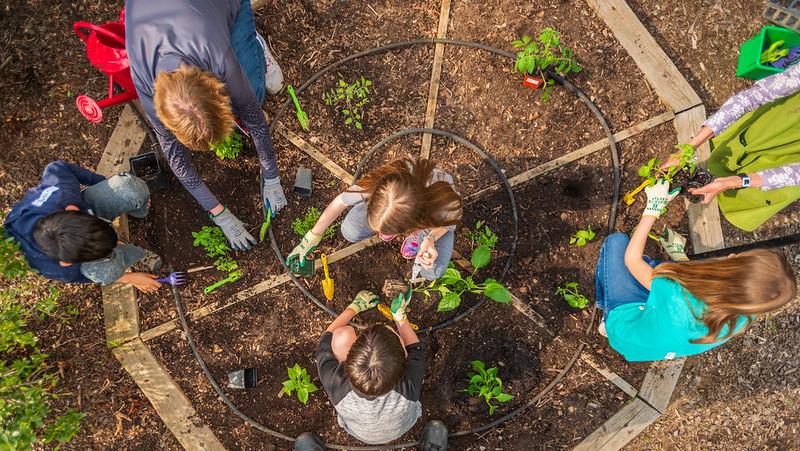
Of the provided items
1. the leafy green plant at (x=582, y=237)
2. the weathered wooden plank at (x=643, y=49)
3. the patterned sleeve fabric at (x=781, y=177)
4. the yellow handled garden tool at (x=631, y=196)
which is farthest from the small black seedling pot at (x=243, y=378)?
the weathered wooden plank at (x=643, y=49)

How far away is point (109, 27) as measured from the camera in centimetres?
291

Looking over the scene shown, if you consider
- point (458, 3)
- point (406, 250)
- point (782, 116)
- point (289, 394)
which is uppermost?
point (458, 3)

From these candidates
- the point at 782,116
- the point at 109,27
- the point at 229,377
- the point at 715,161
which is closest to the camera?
the point at 782,116

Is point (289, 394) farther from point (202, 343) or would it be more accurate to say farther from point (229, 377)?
point (202, 343)

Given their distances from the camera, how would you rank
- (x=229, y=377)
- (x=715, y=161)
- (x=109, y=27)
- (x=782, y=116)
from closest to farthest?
1. (x=782, y=116)
2. (x=109, y=27)
3. (x=715, y=161)
4. (x=229, y=377)

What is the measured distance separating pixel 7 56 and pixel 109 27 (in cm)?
125

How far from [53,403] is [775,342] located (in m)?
5.51

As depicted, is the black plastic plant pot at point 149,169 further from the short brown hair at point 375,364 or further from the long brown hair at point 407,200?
the short brown hair at point 375,364

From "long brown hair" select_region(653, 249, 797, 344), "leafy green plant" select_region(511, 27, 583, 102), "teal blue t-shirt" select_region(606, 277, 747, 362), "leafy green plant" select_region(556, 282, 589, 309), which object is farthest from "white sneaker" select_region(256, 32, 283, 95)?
"long brown hair" select_region(653, 249, 797, 344)

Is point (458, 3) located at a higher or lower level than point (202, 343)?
higher

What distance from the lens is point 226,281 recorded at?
11.4ft

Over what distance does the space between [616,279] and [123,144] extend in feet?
12.2

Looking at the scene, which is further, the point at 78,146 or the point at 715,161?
the point at 78,146

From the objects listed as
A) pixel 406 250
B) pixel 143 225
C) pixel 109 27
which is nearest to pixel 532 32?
pixel 406 250
